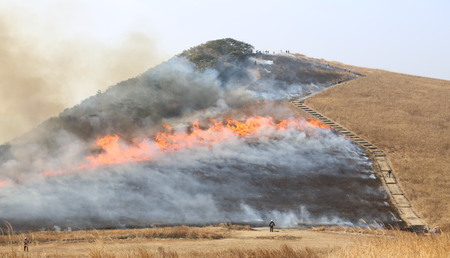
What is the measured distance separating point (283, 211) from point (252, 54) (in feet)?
193

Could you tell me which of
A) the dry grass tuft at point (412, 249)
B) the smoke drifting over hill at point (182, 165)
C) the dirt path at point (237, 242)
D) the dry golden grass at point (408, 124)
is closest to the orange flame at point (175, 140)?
the smoke drifting over hill at point (182, 165)

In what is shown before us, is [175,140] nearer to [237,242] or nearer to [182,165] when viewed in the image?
[182,165]

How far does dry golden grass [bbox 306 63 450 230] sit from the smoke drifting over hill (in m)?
4.74

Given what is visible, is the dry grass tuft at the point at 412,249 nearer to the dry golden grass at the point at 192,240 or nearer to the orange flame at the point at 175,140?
the dry golden grass at the point at 192,240

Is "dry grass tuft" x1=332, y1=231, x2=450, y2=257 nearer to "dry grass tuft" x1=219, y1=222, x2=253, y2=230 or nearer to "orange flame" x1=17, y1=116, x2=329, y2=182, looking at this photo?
"dry grass tuft" x1=219, y1=222, x2=253, y2=230

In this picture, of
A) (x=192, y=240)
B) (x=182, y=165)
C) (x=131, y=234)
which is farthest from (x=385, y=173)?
(x=131, y=234)

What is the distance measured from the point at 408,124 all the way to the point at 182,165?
39.2m

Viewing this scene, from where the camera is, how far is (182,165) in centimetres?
5656

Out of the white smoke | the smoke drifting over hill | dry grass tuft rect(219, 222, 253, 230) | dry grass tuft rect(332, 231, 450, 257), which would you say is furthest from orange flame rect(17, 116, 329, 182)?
dry grass tuft rect(332, 231, 450, 257)

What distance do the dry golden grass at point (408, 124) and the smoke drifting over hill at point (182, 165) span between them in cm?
474


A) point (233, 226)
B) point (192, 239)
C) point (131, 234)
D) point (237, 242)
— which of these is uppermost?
point (237, 242)

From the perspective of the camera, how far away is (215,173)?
55719mm

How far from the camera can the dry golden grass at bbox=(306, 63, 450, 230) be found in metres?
55.2

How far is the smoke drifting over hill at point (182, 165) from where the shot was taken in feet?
153
